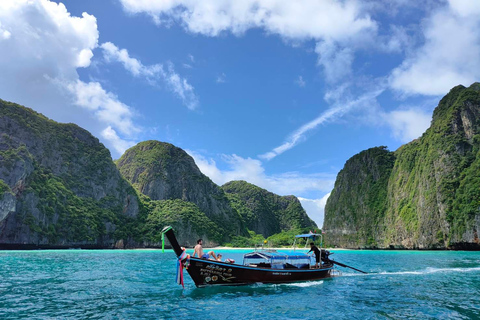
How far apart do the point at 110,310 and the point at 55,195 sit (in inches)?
4628

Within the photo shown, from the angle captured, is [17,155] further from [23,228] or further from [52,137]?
[52,137]

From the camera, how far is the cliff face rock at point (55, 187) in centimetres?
9850

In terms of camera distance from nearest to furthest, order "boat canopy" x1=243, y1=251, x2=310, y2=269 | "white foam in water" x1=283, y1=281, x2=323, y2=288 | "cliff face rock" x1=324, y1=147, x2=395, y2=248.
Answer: "white foam in water" x1=283, y1=281, x2=323, y2=288 < "boat canopy" x1=243, y1=251, x2=310, y2=269 < "cliff face rock" x1=324, y1=147, x2=395, y2=248

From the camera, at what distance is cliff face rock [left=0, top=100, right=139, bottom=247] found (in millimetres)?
98500

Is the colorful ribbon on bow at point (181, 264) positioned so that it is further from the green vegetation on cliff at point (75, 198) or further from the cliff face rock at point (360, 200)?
the cliff face rock at point (360, 200)

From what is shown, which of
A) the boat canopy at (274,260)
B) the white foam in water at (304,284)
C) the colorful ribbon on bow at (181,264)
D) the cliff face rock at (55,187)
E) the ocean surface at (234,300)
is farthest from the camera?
the cliff face rock at (55,187)

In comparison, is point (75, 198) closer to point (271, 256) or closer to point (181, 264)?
point (271, 256)

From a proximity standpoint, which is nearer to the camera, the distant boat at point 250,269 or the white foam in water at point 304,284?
the distant boat at point 250,269

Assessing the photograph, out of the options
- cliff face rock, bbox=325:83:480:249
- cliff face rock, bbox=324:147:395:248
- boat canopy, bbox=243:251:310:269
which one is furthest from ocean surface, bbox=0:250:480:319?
cliff face rock, bbox=324:147:395:248

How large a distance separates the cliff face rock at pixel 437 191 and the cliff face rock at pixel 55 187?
391 ft

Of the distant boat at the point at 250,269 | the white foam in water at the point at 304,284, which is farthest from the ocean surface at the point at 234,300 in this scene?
the distant boat at the point at 250,269

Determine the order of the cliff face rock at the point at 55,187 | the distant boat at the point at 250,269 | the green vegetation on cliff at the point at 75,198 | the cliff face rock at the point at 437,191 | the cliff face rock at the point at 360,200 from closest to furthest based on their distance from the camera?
the distant boat at the point at 250,269
the cliff face rock at the point at 437,191
the cliff face rock at the point at 55,187
the green vegetation on cliff at the point at 75,198
the cliff face rock at the point at 360,200

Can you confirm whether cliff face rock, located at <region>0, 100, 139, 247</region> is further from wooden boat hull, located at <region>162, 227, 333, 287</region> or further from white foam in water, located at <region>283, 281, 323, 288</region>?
white foam in water, located at <region>283, 281, 323, 288</region>

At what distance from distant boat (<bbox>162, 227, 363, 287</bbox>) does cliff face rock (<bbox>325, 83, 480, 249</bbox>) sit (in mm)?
84504
